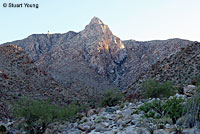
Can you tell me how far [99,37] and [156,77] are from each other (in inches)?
1324

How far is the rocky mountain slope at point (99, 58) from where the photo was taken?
1658 inches

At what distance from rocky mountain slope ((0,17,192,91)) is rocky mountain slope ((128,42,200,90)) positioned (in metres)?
15.5

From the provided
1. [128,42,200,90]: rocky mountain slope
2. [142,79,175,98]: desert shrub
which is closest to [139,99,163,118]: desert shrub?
[142,79,175,98]: desert shrub

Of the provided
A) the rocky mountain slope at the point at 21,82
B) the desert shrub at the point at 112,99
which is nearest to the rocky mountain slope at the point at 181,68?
the desert shrub at the point at 112,99

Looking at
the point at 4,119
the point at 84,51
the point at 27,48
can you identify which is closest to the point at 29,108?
the point at 4,119

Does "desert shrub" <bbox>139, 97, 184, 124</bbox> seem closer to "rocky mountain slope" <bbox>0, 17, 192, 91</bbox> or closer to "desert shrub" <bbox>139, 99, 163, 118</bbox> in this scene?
"desert shrub" <bbox>139, 99, 163, 118</bbox>

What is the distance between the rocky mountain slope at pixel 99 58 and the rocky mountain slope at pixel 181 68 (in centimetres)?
1550

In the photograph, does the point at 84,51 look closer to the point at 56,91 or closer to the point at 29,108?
the point at 56,91

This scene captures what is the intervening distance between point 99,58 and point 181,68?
2906 centimetres

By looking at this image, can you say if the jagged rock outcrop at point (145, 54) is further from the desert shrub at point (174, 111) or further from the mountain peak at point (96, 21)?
the desert shrub at point (174, 111)

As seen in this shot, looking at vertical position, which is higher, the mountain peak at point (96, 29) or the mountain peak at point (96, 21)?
the mountain peak at point (96, 21)

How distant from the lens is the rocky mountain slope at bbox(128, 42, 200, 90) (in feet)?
66.2

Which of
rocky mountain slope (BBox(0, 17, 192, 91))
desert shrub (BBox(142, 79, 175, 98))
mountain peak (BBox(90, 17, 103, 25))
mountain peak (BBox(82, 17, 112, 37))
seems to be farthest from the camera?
mountain peak (BBox(90, 17, 103, 25))

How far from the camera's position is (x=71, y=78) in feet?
131
